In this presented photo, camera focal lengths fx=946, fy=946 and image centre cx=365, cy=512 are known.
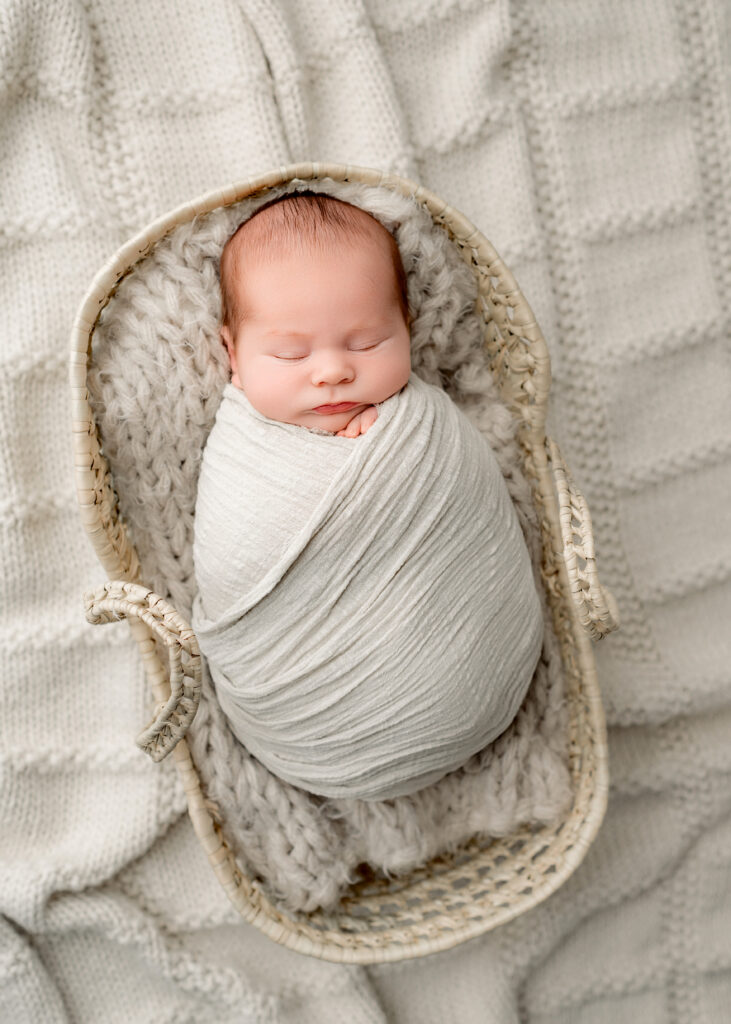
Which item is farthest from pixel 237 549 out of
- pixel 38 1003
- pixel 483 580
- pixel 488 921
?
pixel 38 1003

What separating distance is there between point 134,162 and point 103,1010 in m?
1.11

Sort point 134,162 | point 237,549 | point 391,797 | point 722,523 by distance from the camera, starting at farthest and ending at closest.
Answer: point 722,523 → point 134,162 → point 391,797 → point 237,549

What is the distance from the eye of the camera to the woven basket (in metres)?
1.03

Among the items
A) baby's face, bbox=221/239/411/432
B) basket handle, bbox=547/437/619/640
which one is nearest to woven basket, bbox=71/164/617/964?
basket handle, bbox=547/437/619/640

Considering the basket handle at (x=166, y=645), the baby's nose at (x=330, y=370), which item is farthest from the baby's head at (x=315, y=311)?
the basket handle at (x=166, y=645)

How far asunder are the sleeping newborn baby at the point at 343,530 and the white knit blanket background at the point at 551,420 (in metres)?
0.28

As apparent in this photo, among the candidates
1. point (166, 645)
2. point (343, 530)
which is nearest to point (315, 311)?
point (343, 530)

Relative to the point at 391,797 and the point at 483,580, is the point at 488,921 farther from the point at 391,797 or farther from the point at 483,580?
the point at 483,580

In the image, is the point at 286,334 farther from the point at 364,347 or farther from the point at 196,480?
the point at 196,480

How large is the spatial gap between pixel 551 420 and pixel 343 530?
0.47 m

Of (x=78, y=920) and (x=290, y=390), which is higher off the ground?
(x=290, y=390)

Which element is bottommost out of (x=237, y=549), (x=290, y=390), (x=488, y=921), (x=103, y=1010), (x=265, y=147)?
(x=103, y=1010)

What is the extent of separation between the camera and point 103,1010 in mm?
1242

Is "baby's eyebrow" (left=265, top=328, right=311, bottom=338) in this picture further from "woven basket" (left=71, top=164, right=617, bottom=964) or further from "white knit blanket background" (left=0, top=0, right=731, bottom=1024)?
"white knit blanket background" (left=0, top=0, right=731, bottom=1024)
